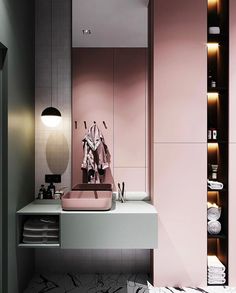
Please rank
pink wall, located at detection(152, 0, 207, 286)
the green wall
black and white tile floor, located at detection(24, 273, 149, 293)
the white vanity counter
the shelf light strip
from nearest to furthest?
the green wall, the white vanity counter, black and white tile floor, located at detection(24, 273, 149, 293), pink wall, located at detection(152, 0, 207, 286), the shelf light strip

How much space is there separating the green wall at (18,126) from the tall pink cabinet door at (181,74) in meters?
1.12

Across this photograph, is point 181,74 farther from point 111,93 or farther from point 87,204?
point 87,204

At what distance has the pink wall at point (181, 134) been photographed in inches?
92.0

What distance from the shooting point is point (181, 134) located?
7.71ft

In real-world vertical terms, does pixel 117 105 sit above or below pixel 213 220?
above

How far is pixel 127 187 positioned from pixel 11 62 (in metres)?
1.43

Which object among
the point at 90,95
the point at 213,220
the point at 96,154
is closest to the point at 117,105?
the point at 90,95

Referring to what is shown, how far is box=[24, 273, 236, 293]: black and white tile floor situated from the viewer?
7.34 ft

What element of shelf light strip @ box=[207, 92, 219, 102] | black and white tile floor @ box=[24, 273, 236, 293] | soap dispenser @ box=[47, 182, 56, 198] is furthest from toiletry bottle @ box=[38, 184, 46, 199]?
shelf light strip @ box=[207, 92, 219, 102]

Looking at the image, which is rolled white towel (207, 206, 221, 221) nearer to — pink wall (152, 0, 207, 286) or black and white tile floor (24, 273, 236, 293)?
pink wall (152, 0, 207, 286)

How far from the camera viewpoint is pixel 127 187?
2.50 m

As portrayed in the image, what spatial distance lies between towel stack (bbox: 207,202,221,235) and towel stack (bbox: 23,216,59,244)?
52.1 inches

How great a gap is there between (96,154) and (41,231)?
810 mm

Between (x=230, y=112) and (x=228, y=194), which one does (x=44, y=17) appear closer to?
(x=230, y=112)
